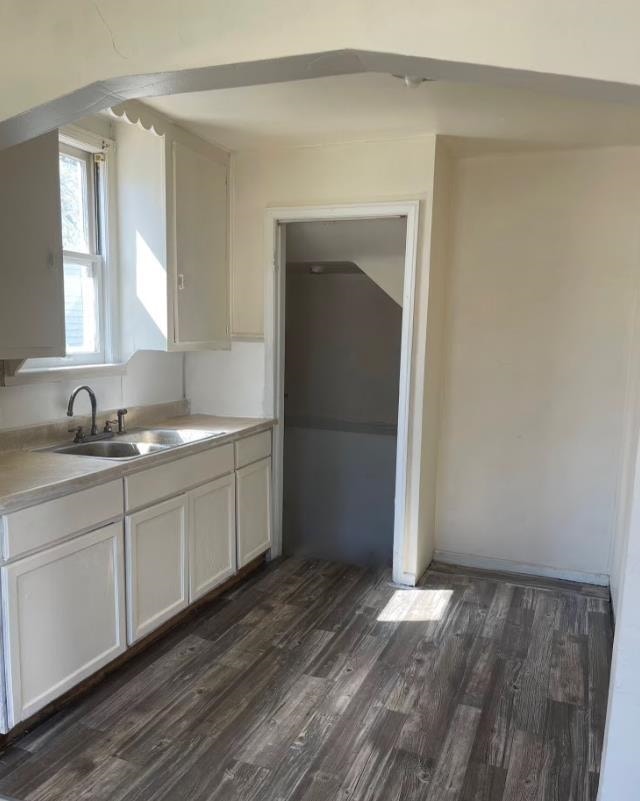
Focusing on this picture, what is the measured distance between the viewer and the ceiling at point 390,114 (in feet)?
8.09

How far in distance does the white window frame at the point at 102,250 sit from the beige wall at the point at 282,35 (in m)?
1.56

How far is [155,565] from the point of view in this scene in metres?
2.58

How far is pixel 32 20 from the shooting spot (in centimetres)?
137

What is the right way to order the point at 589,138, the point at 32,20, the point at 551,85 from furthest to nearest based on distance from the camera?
the point at 589,138
the point at 32,20
the point at 551,85

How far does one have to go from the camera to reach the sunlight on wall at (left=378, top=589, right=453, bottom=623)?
3.03 meters

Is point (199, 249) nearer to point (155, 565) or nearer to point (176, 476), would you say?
point (176, 476)

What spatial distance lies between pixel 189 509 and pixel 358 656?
1019mm

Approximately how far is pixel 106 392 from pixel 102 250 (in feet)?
2.39

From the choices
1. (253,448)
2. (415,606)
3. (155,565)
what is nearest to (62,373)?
(155,565)

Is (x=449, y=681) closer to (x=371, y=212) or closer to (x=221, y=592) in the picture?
(x=221, y=592)

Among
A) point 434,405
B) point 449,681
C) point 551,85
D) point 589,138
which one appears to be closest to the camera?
point 551,85

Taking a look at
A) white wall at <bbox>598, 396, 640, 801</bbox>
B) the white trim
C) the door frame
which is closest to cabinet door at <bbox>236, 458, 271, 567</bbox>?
the door frame

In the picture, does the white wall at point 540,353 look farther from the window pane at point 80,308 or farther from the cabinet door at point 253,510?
the window pane at point 80,308

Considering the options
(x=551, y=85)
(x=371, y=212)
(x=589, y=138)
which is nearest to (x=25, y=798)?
(x=551, y=85)
